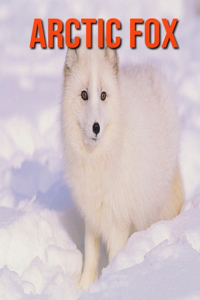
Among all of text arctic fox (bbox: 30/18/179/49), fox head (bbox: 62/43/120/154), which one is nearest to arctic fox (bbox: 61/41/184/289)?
fox head (bbox: 62/43/120/154)

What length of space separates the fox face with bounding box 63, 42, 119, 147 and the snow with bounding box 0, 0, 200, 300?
42 centimetres

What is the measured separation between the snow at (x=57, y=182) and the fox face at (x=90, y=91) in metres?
0.42

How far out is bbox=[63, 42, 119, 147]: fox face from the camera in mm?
3021

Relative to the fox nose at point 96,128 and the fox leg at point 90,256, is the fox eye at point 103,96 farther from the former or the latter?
the fox leg at point 90,256

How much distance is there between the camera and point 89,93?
3.05 m

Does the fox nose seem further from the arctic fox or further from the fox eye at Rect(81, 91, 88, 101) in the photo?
the fox eye at Rect(81, 91, 88, 101)

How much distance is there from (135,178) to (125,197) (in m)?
0.15

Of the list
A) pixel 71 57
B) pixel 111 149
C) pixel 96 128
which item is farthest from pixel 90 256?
pixel 71 57

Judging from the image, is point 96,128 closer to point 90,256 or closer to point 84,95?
point 84,95

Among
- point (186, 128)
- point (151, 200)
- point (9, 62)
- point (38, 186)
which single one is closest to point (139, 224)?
point (151, 200)

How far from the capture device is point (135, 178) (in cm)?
337

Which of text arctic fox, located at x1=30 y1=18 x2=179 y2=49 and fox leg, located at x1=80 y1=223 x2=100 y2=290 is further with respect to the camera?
text arctic fox, located at x1=30 y1=18 x2=179 y2=49

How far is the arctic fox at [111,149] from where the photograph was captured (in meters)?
3.11

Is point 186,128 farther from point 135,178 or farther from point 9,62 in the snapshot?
point 9,62
